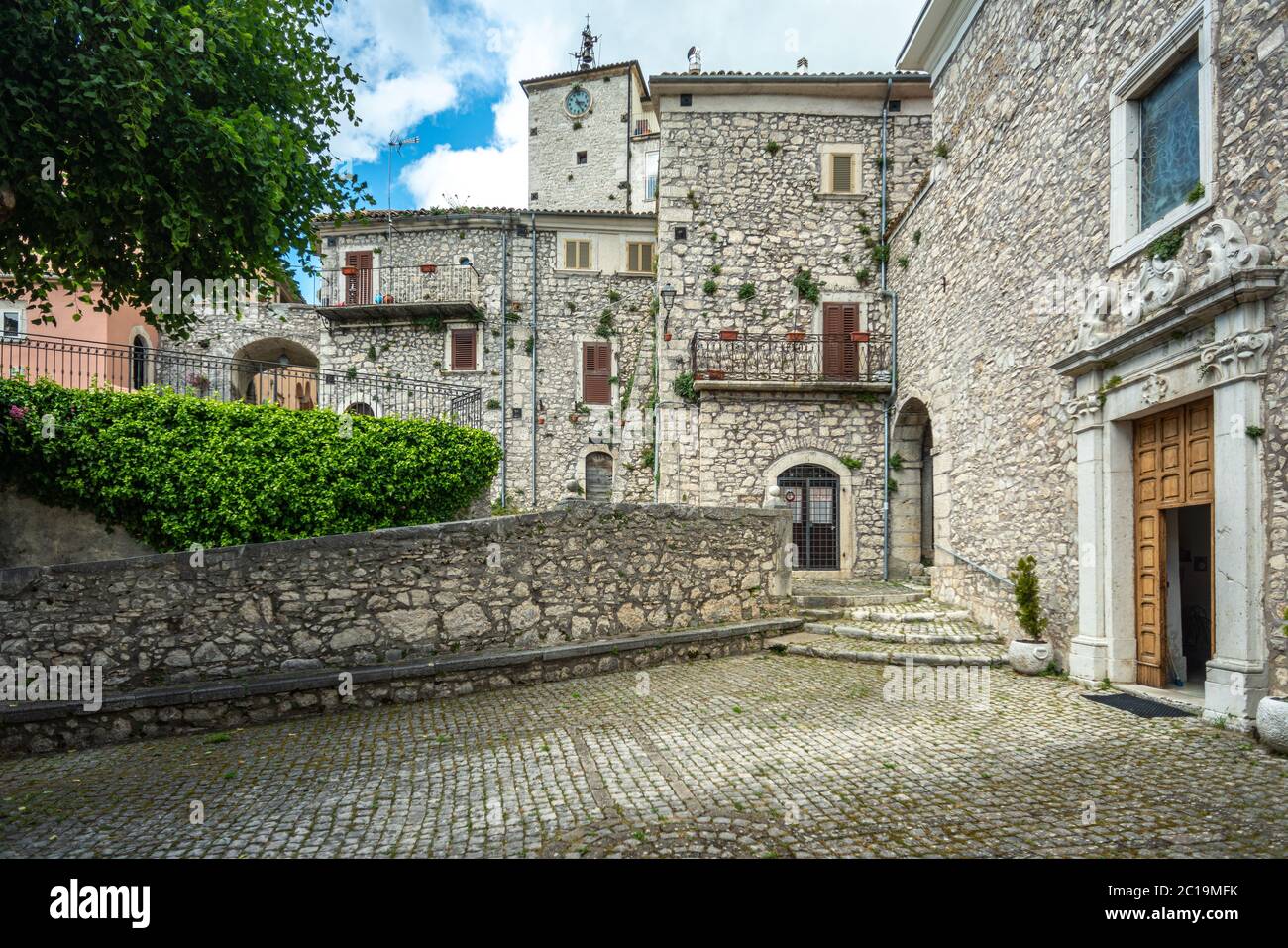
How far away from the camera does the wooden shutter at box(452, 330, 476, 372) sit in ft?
62.1

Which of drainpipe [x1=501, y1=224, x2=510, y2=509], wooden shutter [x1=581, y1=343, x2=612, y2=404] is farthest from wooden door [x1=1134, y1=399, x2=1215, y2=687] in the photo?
drainpipe [x1=501, y1=224, x2=510, y2=509]

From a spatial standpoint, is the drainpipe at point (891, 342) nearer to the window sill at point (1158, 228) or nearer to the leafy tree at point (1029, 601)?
the leafy tree at point (1029, 601)

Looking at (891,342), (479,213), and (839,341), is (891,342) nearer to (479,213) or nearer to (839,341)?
(839,341)

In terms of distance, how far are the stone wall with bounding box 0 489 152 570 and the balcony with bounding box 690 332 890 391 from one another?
1016cm

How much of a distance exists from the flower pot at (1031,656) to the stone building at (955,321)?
7.7 inches

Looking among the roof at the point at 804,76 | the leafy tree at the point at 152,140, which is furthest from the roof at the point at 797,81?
the leafy tree at the point at 152,140

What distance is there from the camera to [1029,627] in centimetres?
834

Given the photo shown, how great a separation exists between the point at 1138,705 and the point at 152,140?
10.0 meters

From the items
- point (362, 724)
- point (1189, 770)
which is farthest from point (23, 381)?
point (1189, 770)

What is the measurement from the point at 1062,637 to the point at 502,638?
243 inches

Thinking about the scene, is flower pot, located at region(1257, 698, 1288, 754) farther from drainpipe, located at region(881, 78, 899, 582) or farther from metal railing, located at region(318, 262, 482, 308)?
metal railing, located at region(318, 262, 482, 308)

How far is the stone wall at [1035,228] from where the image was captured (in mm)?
5625

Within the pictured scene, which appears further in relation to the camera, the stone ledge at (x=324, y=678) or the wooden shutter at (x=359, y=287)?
the wooden shutter at (x=359, y=287)

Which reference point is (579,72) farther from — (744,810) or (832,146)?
(744,810)
